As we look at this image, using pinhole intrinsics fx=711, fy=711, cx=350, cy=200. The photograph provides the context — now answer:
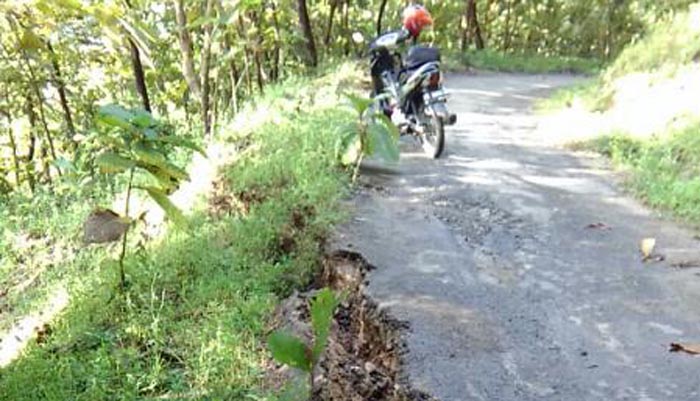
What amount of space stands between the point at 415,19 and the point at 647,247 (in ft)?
12.8

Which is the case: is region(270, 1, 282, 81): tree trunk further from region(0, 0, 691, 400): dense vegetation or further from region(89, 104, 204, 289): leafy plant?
region(89, 104, 204, 289): leafy plant

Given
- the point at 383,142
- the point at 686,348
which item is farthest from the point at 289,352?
the point at 383,142

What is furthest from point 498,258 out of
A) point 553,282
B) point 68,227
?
point 68,227

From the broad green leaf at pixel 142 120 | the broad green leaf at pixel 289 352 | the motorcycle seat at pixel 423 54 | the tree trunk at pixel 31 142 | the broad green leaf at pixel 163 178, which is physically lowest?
the tree trunk at pixel 31 142

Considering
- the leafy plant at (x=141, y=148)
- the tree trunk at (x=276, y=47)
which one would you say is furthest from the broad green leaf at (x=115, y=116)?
the tree trunk at (x=276, y=47)

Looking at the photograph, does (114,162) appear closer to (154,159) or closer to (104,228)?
(154,159)

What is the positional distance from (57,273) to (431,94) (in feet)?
13.8

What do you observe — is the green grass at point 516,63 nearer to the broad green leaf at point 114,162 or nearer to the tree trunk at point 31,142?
the tree trunk at point 31,142

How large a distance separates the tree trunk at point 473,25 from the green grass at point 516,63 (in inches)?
67.2

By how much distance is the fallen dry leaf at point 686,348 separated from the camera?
12.8 ft

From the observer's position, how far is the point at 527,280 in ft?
16.1

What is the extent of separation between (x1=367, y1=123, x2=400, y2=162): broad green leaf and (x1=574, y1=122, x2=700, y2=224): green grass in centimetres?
246

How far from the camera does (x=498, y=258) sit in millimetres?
5277

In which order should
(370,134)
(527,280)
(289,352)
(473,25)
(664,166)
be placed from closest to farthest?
(289,352), (527,280), (370,134), (664,166), (473,25)
